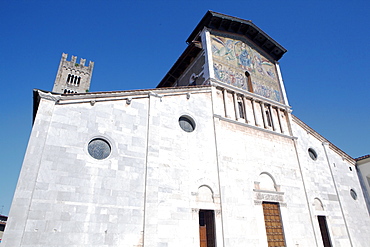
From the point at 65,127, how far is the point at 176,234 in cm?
543

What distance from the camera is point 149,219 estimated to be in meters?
8.70

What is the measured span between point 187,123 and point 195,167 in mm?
2209

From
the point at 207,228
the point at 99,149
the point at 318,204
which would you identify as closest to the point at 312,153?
the point at 318,204

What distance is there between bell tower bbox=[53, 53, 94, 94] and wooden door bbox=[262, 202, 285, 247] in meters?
44.6

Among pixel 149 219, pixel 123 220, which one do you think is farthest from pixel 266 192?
pixel 123 220

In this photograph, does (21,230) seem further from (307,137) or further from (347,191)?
(347,191)

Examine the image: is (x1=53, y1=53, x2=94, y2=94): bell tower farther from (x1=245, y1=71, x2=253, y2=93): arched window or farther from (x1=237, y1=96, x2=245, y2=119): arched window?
(x1=237, y1=96, x2=245, y2=119): arched window

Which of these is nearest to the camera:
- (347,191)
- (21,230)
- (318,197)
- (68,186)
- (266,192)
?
(21,230)

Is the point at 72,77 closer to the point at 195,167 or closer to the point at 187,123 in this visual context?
the point at 187,123

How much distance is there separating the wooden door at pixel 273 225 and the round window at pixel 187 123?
4948mm

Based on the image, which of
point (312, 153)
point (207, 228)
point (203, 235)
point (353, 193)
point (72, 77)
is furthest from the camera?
point (72, 77)

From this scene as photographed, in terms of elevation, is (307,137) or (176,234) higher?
(307,137)

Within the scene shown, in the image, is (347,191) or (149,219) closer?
(149,219)

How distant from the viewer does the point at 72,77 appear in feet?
162
